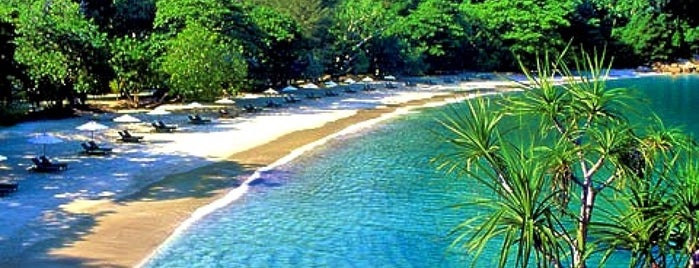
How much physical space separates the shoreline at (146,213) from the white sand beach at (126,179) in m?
0.02

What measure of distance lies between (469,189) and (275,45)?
3213 centimetres

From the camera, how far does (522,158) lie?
265 inches

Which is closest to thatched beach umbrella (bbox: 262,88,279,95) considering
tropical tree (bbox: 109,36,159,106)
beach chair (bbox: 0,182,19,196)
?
tropical tree (bbox: 109,36,159,106)

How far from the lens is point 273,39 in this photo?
181ft

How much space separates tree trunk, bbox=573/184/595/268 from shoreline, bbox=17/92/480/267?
1184 centimetres

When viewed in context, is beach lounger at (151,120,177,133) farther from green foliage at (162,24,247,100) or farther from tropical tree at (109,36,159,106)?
A: tropical tree at (109,36,159,106)

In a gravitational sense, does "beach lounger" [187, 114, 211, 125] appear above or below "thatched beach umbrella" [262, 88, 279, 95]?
below

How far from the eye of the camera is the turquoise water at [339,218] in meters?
17.7

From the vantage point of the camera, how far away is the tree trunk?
681 centimetres

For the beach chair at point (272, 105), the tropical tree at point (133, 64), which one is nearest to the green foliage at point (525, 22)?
the beach chair at point (272, 105)

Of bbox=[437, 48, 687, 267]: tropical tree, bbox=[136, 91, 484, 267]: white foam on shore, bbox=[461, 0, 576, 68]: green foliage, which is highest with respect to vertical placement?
bbox=[461, 0, 576, 68]: green foliage

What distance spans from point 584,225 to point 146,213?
52.5 feet

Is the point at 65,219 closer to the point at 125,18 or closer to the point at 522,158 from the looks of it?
the point at 522,158

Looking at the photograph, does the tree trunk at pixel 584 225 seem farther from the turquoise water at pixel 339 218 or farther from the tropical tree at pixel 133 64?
the tropical tree at pixel 133 64
